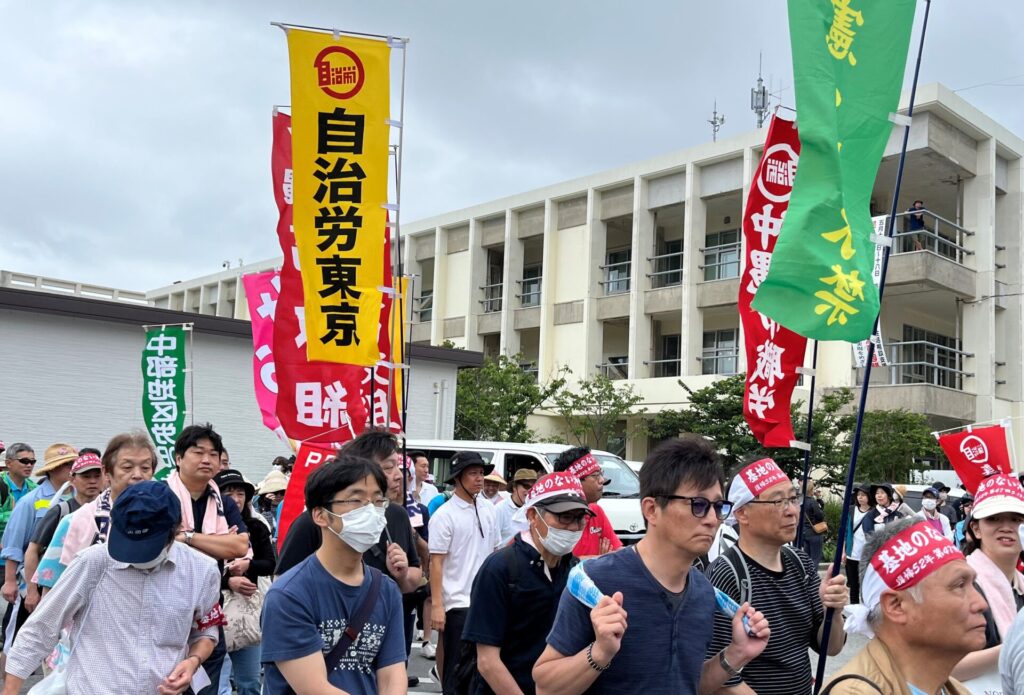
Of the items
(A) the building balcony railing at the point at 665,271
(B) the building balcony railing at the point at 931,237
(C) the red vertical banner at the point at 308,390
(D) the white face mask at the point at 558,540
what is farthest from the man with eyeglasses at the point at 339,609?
(A) the building balcony railing at the point at 665,271

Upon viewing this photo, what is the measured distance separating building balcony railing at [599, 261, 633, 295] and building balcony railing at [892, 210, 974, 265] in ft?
29.9

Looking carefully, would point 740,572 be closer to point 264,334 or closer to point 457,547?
point 457,547

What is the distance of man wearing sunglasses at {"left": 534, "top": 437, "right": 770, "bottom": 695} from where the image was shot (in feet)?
10.00

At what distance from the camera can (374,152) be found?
273 inches

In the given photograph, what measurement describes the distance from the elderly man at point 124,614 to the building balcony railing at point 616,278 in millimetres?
31001

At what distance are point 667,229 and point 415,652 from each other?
2680 cm

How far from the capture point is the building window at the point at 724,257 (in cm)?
3152

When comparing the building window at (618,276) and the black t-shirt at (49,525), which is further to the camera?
the building window at (618,276)

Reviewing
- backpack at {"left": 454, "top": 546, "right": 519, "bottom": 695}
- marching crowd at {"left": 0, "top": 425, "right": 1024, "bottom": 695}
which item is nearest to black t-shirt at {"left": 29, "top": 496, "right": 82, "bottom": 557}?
marching crowd at {"left": 0, "top": 425, "right": 1024, "bottom": 695}

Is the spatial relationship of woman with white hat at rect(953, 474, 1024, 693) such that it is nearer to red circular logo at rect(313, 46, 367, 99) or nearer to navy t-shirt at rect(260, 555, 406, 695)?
navy t-shirt at rect(260, 555, 406, 695)

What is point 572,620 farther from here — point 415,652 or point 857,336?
point 415,652

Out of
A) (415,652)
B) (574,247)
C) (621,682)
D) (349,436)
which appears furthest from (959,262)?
(621,682)

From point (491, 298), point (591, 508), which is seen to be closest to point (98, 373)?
point (591, 508)

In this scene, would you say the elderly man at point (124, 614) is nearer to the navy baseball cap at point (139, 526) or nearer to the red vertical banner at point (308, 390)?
the navy baseball cap at point (139, 526)
